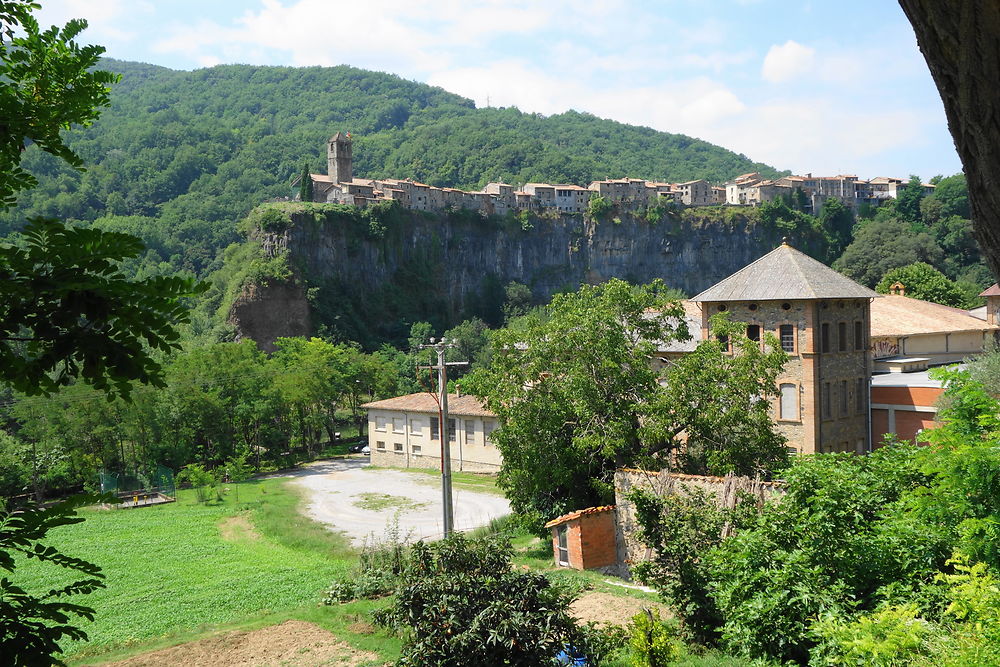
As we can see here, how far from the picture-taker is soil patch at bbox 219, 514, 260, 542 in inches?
1030

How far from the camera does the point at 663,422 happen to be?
19.4 m

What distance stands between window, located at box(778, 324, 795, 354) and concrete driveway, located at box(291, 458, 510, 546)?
39.1 feet

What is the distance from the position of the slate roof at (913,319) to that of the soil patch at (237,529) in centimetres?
2780

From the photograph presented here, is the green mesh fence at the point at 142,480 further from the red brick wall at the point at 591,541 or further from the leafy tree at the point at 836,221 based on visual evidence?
the leafy tree at the point at 836,221

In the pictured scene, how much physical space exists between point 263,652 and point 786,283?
2252cm

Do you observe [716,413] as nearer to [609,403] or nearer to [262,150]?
[609,403]

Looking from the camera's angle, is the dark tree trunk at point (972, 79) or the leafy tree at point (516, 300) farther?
the leafy tree at point (516, 300)

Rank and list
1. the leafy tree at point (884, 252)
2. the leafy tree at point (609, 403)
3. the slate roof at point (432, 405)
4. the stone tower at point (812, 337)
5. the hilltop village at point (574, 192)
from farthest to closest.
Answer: the hilltop village at point (574, 192)
the leafy tree at point (884, 252)
the slate roof at point (432, 405)
the stone tower at point (812, 337)
the leafy tree at point (609, 403)

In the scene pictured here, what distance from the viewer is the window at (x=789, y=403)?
1122 inches

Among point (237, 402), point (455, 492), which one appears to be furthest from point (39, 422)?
point (455, 492)

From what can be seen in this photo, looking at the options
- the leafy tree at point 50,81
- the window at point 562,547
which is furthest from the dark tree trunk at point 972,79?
the window at point 562,547

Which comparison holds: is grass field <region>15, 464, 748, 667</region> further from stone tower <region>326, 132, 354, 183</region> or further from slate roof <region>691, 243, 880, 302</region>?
stone tower <region>326, 132, 354, 183</region>

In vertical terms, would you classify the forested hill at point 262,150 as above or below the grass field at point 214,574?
above

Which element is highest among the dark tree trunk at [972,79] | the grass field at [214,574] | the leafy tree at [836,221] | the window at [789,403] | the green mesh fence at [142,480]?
the leafy tree at [836,221]
